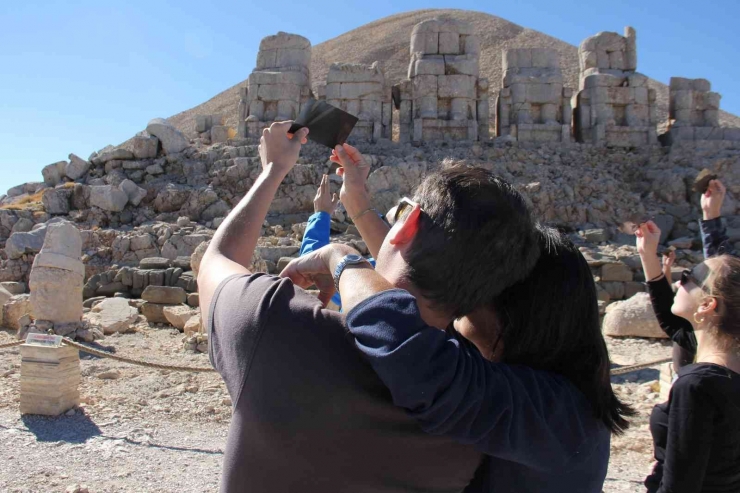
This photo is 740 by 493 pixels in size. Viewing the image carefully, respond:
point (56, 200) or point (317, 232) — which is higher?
point (56, 200)

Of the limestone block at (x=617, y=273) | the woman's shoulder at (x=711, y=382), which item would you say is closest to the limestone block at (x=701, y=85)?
the limestone block at (x=617, y=273)

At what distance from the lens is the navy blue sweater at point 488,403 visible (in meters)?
1.13

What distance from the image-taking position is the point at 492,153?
52.5ft

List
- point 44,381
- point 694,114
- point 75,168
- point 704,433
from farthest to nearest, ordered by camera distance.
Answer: point 694,114 < point 75,168 < point 44,381 < point 704,433

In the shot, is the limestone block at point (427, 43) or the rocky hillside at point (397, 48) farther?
the rocky hillside at point (397, 48)

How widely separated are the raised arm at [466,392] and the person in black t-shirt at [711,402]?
2.92 feet

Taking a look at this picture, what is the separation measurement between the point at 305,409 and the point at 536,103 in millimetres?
17314

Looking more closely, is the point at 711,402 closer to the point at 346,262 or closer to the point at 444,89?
the point at 346,262

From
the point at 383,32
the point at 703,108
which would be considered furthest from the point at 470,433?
the point at 383,32

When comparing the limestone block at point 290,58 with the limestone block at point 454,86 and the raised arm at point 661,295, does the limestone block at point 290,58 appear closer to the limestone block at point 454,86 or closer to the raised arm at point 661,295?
the limestone block at point 454,86

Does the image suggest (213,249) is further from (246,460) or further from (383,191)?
(383,191)

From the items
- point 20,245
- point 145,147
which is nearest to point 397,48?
point 145,147

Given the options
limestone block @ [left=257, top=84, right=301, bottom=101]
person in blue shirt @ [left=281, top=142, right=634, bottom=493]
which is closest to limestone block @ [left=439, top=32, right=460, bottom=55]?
limestone block @ [left=257, top=84, right=301, bottom=101]

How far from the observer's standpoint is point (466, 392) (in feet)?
3.84
